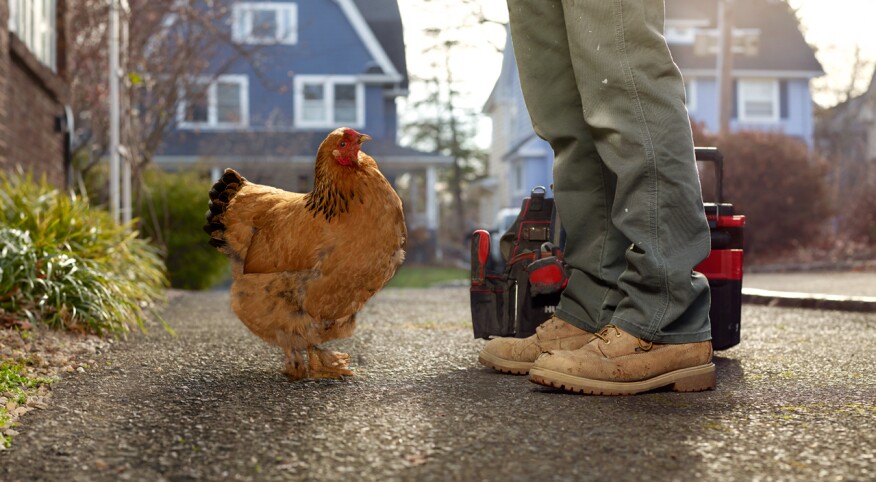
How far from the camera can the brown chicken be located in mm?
3240

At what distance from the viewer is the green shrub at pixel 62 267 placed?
470 centimetres

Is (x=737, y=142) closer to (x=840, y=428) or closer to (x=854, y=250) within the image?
(x=854, y=250)

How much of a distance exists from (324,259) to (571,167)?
958 mm

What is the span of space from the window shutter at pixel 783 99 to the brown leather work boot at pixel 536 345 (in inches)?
1133

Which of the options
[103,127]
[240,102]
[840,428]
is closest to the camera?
[840,428]

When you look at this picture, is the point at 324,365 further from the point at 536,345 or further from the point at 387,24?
the point at 387,24

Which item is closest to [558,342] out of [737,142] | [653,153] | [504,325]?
[504,325]

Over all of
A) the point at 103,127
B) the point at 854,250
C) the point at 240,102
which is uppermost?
the point at 240,102

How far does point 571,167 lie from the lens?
3.32m

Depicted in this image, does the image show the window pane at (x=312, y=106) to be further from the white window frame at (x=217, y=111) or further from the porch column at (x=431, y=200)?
the porch column at (x=431, y=200)

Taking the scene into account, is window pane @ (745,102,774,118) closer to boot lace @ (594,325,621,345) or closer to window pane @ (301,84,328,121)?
window pane @ (301,84,328,121)

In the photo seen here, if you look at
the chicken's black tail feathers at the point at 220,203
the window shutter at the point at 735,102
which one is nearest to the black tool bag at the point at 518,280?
the chicken's black tail feathers at the point at 220,203

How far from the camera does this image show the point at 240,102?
24266 mm

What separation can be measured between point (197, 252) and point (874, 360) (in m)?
8.05
